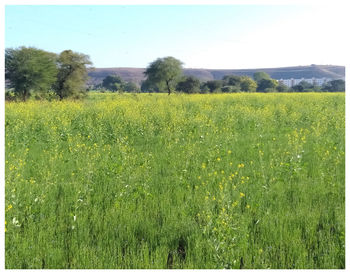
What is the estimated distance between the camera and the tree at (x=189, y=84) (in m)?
60.1

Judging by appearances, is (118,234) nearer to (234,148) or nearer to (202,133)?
(234,148)

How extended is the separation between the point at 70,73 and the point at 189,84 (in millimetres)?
28059

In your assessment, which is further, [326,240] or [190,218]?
[190,218]

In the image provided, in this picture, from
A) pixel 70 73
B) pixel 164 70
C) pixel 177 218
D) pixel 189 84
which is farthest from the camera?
pixel 189 84

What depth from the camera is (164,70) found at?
5519 centimetres

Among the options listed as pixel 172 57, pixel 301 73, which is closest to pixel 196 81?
pixel 172 57

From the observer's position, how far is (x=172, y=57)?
5616 centimetres

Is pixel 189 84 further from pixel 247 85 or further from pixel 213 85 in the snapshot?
pixel 247 85

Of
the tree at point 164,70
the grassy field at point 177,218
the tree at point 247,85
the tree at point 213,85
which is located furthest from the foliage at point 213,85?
the grassy field at point 177,218

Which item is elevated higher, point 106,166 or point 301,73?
point 301,73

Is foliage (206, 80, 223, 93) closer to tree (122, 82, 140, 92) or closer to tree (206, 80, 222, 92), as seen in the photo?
tree (206, 80, 222, 92)

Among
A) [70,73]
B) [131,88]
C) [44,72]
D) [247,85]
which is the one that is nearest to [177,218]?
[44,72]

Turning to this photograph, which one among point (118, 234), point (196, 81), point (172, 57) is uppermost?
point (172, 57)

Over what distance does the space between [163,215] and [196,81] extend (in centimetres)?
5904
